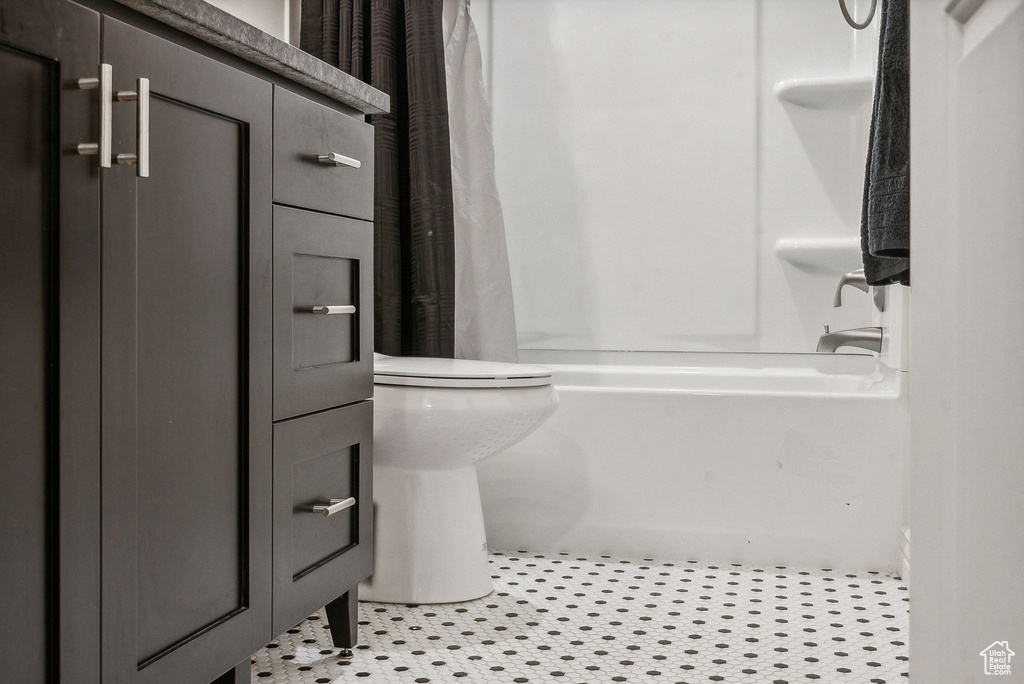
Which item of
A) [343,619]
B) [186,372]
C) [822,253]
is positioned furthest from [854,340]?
[186,372]

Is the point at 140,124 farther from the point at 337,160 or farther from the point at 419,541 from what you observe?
the point at 419,541

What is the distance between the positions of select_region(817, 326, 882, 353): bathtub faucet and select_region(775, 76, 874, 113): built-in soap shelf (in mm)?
639

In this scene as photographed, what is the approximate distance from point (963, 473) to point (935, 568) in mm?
88

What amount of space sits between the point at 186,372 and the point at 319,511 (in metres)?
0.34

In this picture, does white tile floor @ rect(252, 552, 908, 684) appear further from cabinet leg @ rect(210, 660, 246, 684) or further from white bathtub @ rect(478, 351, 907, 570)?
cabinet leg @ rect(210, 660, 246, 684)

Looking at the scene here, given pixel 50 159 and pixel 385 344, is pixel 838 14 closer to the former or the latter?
pixel 385 344

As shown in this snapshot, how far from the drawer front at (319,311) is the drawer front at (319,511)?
34 millimetres

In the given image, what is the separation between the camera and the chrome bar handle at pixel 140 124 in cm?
83

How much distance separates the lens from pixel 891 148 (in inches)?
38.1

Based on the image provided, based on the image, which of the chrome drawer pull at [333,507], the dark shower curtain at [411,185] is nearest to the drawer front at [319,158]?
the chrome drawer pull at [333,507]

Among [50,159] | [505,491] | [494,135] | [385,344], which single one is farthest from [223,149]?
[494,135]

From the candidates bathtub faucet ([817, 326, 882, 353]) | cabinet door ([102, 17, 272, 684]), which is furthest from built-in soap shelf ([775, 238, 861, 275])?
cabinet door ([102, 17, 272, 684])

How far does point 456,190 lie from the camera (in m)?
2.24

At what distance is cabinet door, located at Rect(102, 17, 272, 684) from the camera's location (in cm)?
85
